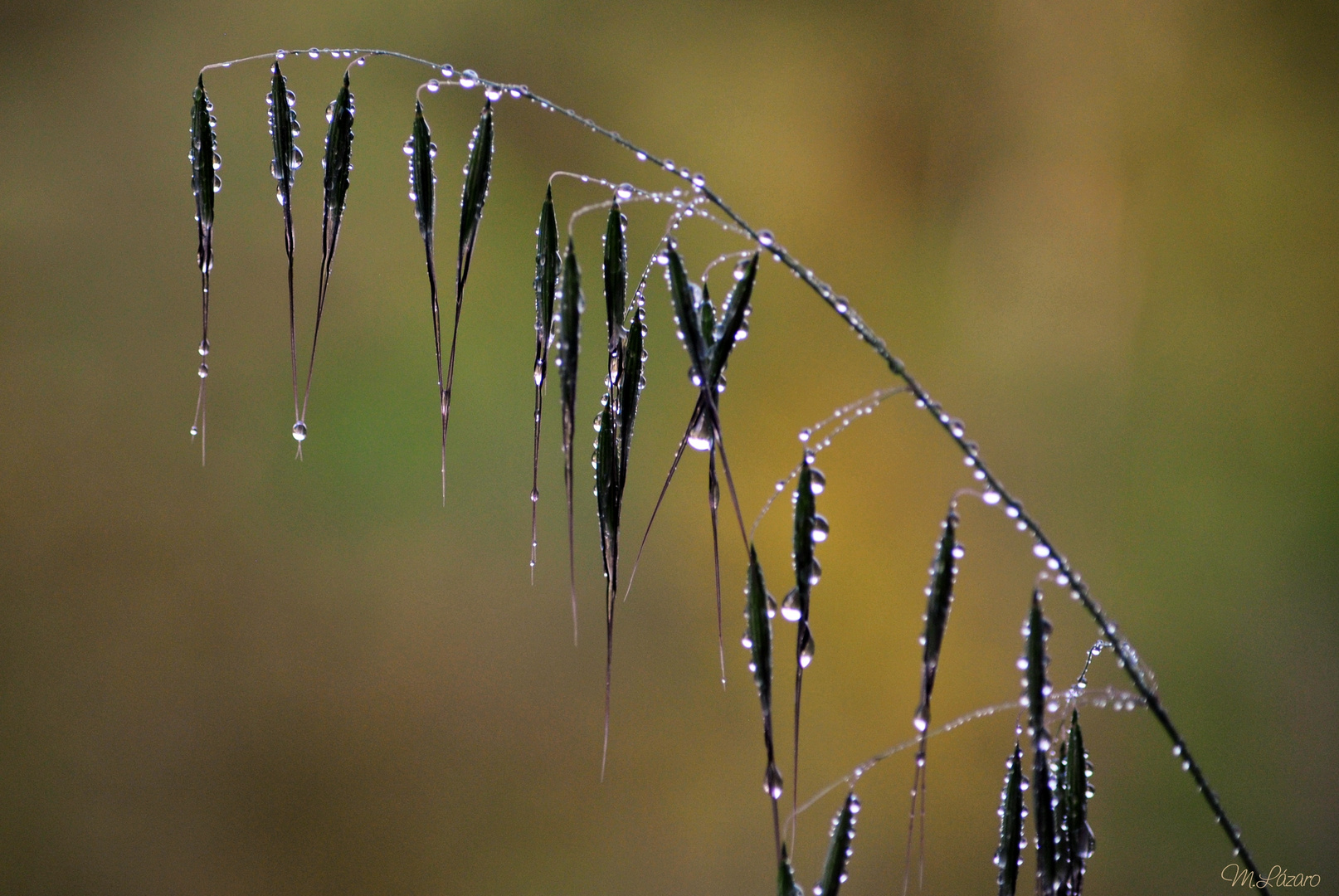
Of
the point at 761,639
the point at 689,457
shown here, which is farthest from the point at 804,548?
the point at 689,457

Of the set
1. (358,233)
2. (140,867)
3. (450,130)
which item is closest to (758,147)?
(450,130)

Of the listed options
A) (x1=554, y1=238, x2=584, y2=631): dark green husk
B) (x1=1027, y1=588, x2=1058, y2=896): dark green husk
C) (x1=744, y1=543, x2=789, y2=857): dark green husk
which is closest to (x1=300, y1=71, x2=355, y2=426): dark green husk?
(x1=554, y1=238, x2=584, y2=631): dark green husk

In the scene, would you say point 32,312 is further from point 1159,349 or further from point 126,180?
point 1159,349

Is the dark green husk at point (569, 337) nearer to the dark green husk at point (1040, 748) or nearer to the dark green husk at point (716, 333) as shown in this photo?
the dark green husk at point (716, 333)

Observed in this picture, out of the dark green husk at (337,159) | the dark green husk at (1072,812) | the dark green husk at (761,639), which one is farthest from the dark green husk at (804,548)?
the dark green husk at (337,159)

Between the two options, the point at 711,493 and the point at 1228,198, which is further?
the point at 1228,198
